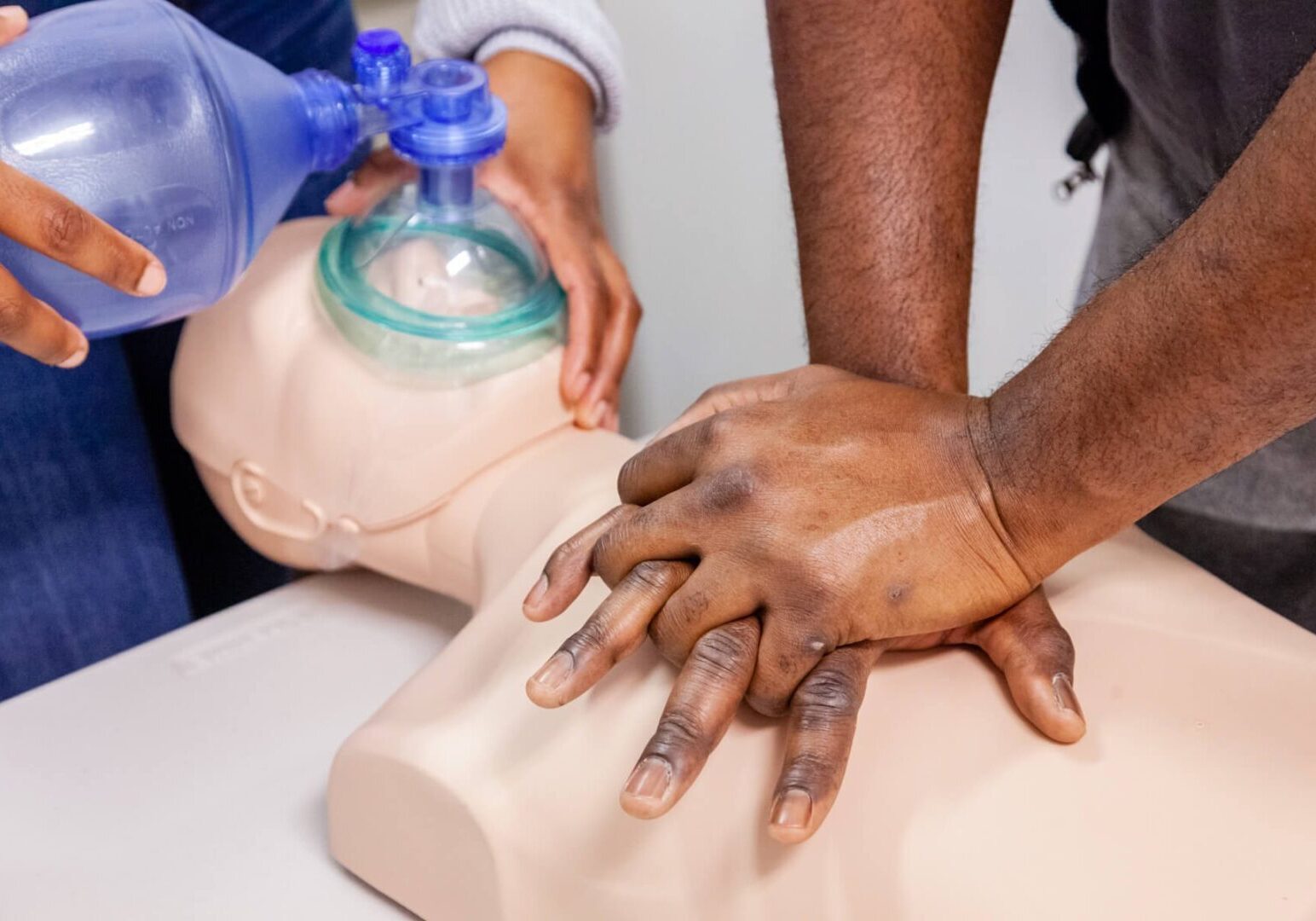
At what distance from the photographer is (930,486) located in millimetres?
555

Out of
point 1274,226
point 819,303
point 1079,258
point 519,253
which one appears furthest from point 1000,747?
point 1079,258

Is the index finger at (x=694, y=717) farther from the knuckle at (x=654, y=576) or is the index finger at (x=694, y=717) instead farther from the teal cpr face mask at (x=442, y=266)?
the teal cpr face mask at (x=442, y=266)

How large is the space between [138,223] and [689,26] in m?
0.91

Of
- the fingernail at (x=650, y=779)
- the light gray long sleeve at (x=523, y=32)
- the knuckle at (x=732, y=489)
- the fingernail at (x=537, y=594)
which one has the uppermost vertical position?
the light gray long sleeve at (x=523, y=32)

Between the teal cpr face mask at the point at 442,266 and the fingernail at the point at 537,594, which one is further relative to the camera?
the teal cpr face mask at the point at 442,266

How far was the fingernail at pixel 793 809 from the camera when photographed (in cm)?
47

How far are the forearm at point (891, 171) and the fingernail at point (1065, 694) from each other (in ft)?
0.81

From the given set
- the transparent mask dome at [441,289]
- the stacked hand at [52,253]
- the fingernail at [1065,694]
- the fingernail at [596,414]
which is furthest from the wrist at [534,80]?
the fingernail at [1065,694]

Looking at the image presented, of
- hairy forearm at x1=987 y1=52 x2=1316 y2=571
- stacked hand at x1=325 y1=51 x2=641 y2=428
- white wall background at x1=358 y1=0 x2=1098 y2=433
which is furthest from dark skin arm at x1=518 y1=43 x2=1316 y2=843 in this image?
white wall background at x1=358 y1=0 x2=1098 y2=433

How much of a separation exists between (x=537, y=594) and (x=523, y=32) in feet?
1.70

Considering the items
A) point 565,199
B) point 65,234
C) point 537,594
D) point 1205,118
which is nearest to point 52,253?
point 65,234

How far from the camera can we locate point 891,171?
0.77 meters

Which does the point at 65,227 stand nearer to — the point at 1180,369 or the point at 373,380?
the point at 373,380

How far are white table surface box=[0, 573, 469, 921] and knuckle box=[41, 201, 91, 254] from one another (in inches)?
11.8
